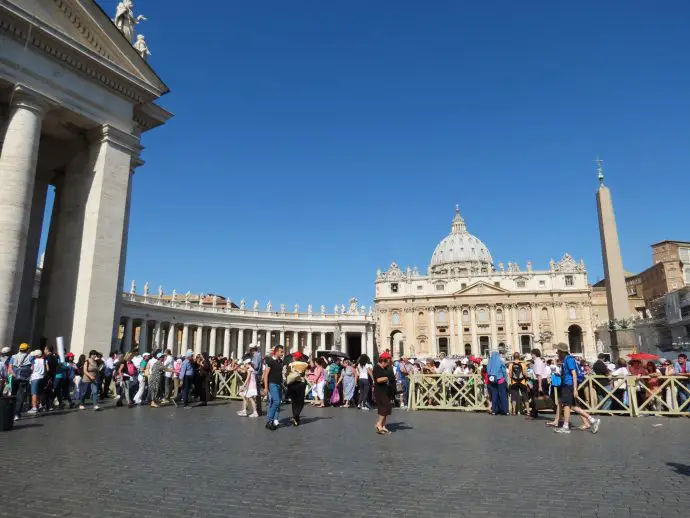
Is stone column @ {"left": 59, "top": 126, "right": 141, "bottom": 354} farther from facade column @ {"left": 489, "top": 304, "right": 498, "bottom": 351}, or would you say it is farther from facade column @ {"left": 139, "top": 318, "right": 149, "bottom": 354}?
facade column @ {"left": 489, "top": 304, "right": 498, "bottom": 351}

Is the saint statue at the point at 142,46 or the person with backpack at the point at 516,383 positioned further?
the saint statue at the point at 142,46

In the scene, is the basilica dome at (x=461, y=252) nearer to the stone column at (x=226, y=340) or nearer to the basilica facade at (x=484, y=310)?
the basilica facade at (x=484, y=310)

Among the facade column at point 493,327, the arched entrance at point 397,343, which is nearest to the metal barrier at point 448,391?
the facade column at point 493,327

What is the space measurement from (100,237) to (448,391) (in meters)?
12.4

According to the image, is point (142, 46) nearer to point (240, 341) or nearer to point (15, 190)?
point (15, 190)

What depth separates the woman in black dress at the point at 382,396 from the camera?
9.19m

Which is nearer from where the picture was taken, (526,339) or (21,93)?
(21,93)

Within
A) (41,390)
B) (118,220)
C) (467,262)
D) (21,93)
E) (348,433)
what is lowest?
(348,433)

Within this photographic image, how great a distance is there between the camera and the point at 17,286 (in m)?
12.6

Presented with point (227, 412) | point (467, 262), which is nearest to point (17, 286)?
point (227, 412)

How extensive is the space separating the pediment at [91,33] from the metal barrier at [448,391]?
14134mm

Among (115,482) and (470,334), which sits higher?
(470,334)

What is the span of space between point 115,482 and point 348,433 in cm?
493

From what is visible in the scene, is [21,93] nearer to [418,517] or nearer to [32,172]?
[32,172]
